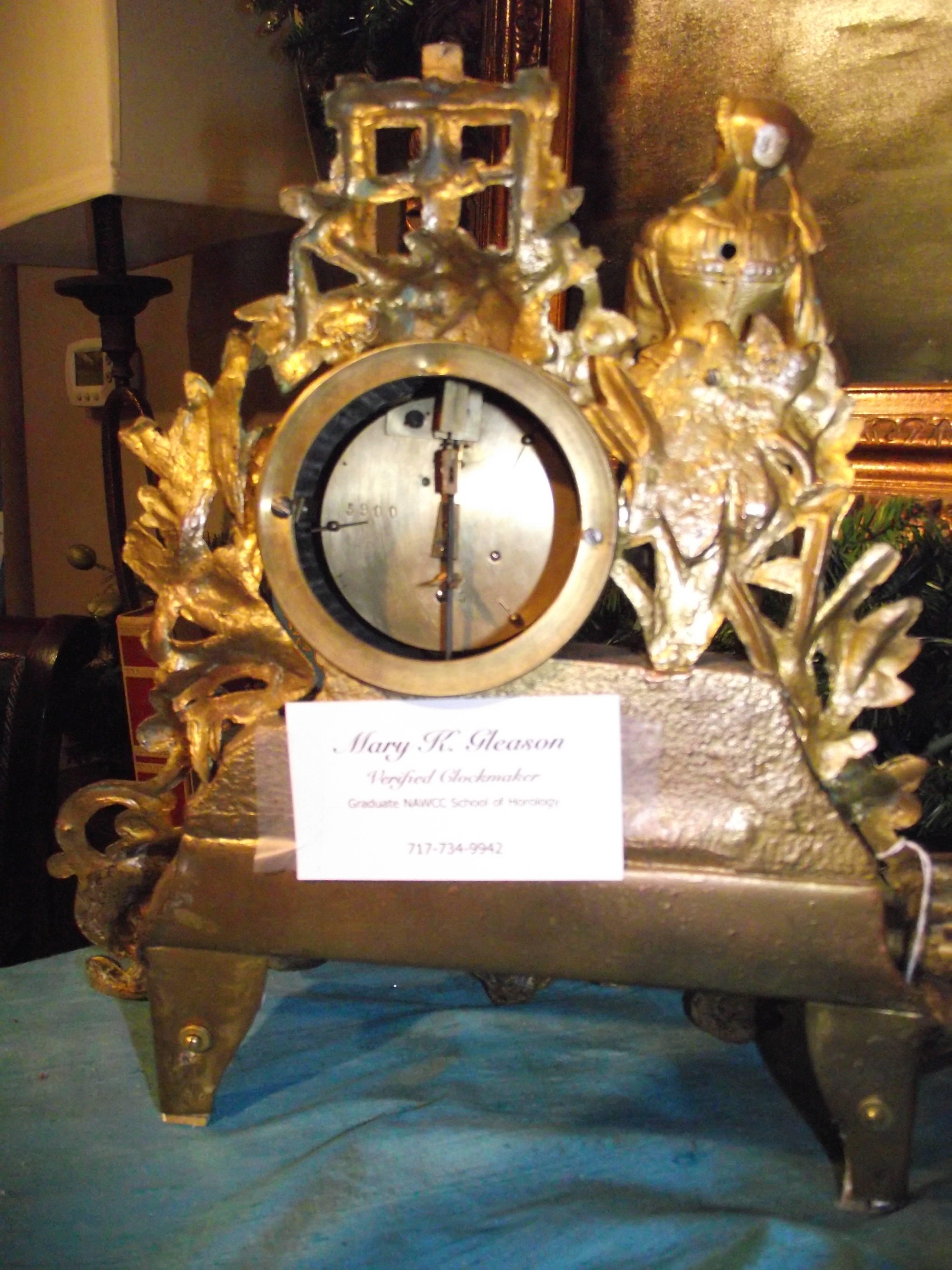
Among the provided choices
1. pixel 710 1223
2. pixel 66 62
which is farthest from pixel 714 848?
pixel 66 62

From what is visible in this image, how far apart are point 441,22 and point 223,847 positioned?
0.92m

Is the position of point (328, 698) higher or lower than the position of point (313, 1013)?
higher

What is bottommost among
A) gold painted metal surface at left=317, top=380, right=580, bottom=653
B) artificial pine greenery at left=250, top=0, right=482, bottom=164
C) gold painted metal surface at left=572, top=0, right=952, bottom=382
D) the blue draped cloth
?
the blue draped cloth

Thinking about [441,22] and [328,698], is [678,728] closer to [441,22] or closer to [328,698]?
[328,698]

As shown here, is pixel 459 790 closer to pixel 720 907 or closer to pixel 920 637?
pixel 720 907

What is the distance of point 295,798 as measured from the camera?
0.69 meters

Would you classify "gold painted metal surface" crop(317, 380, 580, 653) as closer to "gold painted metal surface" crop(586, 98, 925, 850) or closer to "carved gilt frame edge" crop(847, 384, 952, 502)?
"gold painted metal surface" crop(586, 98, 925, 850)

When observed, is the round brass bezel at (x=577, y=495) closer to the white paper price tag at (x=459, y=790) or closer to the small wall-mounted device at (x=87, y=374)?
the white paper price tag at (x=459, y=790)

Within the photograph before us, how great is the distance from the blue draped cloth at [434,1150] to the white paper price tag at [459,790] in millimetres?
195

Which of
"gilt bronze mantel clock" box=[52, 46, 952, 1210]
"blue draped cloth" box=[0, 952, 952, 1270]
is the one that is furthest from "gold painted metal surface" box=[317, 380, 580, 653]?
"blue draped cloth" box=[0, 952, 952, 1270]

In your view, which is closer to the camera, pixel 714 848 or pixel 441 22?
pixel 714 848

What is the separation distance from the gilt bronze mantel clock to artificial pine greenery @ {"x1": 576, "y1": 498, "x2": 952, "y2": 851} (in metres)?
0.17

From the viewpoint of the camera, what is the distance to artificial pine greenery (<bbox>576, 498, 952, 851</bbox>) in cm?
83

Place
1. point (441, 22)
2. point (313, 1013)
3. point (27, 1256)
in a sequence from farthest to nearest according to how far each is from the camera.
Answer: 1. point (441, 22)
2. point (313, 1013)
3. point (27, 1256)
